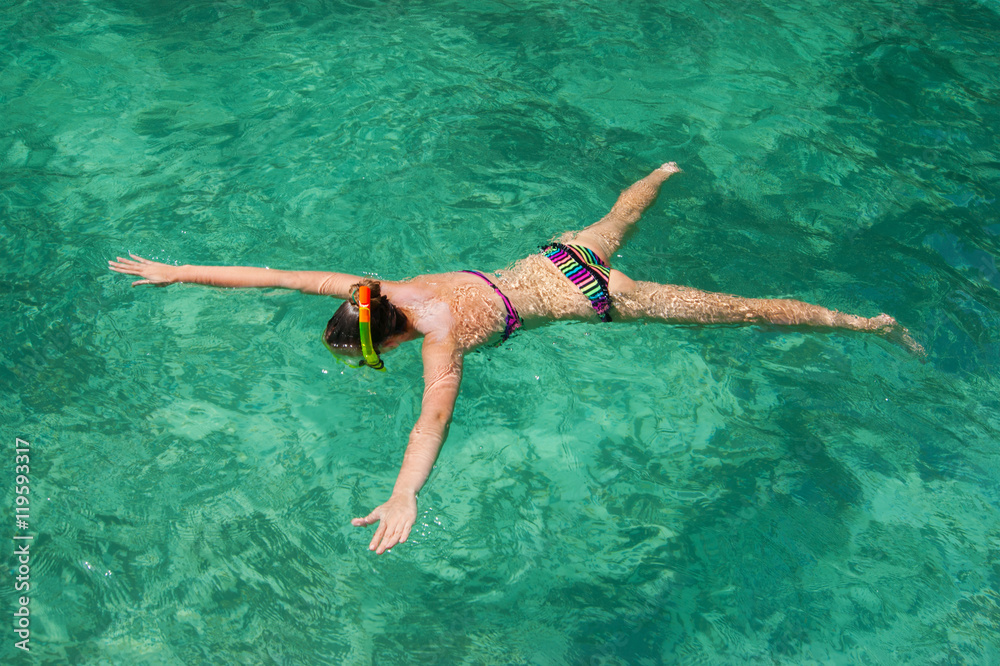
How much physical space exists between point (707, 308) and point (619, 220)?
111 cm

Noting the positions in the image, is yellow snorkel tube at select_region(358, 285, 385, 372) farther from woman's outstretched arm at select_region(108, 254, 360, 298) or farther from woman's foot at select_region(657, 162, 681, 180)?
woman's foot at select_region(657, 162, 681, 180)

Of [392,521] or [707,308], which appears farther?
[707,308]

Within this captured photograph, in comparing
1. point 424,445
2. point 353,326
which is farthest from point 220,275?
point 424,445

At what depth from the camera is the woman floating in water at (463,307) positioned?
141 inches

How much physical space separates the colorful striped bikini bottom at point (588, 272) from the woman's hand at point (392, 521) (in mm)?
2066

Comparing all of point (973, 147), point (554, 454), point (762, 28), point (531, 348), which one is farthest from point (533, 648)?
point (762, 28)

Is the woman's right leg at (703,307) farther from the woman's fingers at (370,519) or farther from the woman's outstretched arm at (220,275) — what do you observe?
the woman's fingers at (370,519)

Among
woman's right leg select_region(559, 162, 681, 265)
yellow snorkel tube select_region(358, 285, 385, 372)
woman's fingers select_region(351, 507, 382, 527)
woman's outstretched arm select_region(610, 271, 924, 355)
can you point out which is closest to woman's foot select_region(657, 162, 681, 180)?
woman's right leg select_region(559, 162, 681, 265)

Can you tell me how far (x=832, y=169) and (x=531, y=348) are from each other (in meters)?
3.74

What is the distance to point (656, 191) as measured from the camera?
5828 mm

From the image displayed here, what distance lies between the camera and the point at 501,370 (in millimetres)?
4840

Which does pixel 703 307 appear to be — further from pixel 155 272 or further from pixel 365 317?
pixel 155 272

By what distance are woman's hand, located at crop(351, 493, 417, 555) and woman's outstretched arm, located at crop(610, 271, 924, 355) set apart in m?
2.24

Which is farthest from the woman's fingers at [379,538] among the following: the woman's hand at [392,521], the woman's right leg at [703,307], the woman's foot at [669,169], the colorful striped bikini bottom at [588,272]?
the woman's foot at [669,169]
